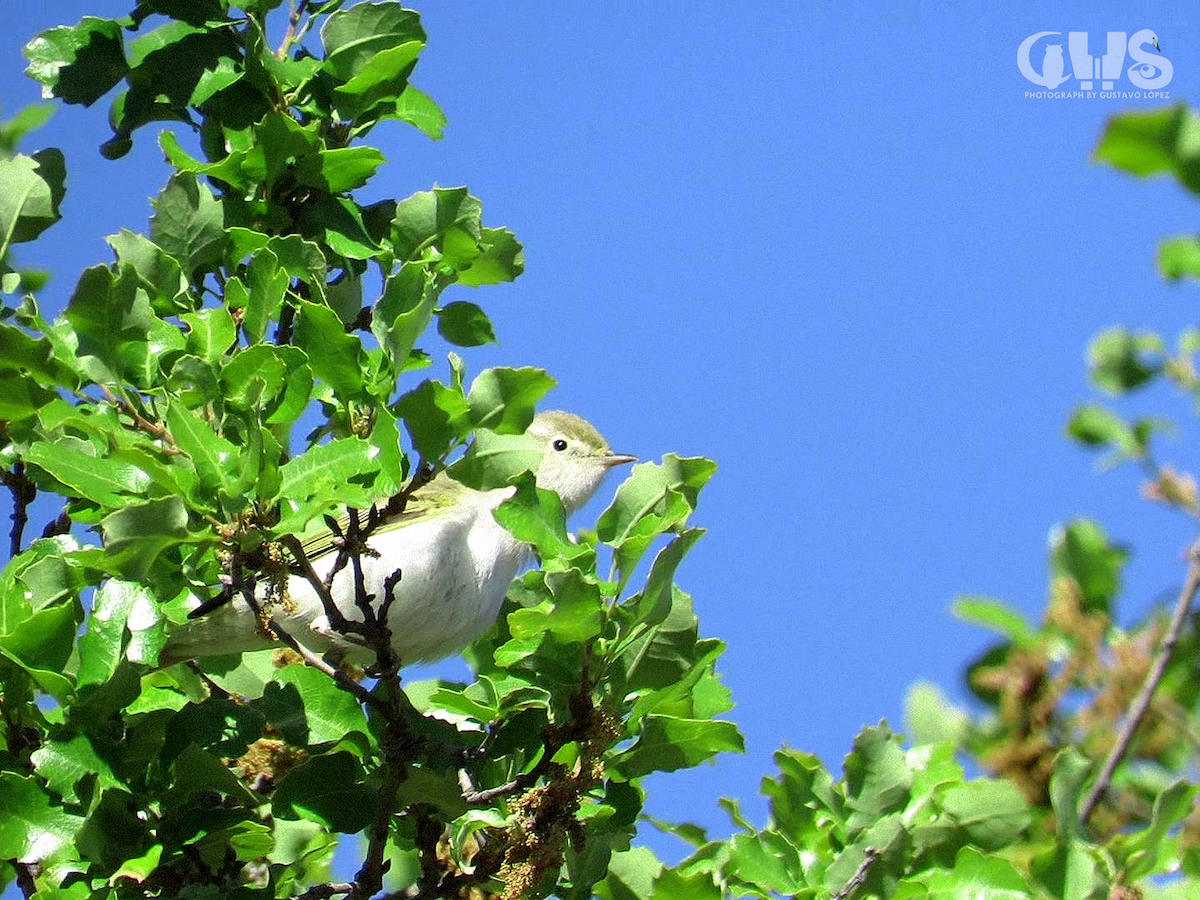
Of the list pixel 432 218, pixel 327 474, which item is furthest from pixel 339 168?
pixel 327 474

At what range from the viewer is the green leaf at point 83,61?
371 centimetres

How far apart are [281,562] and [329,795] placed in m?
0.63

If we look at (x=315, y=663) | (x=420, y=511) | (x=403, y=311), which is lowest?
(x=315, y=663)

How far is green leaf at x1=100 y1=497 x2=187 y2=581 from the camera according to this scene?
8.09 feet

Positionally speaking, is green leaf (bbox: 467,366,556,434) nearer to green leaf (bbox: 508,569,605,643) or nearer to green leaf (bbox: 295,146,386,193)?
green leaf (bbox: 508,569,605,643)

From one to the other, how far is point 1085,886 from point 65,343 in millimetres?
2173

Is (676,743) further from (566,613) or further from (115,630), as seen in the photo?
(115,630)

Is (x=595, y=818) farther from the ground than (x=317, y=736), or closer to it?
closer to it

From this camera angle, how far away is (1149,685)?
5.36 ft

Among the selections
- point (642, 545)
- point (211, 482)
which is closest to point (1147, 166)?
point (642, 545)

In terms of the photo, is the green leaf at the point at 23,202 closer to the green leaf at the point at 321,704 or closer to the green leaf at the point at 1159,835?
the green leaf at the point at 321,704

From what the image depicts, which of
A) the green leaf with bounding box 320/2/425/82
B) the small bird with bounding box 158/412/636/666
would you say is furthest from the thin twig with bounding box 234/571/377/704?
the green leaf with bounding box 320/2/425/82

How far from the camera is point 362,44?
3.59m

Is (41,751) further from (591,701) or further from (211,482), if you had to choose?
(591,701)
